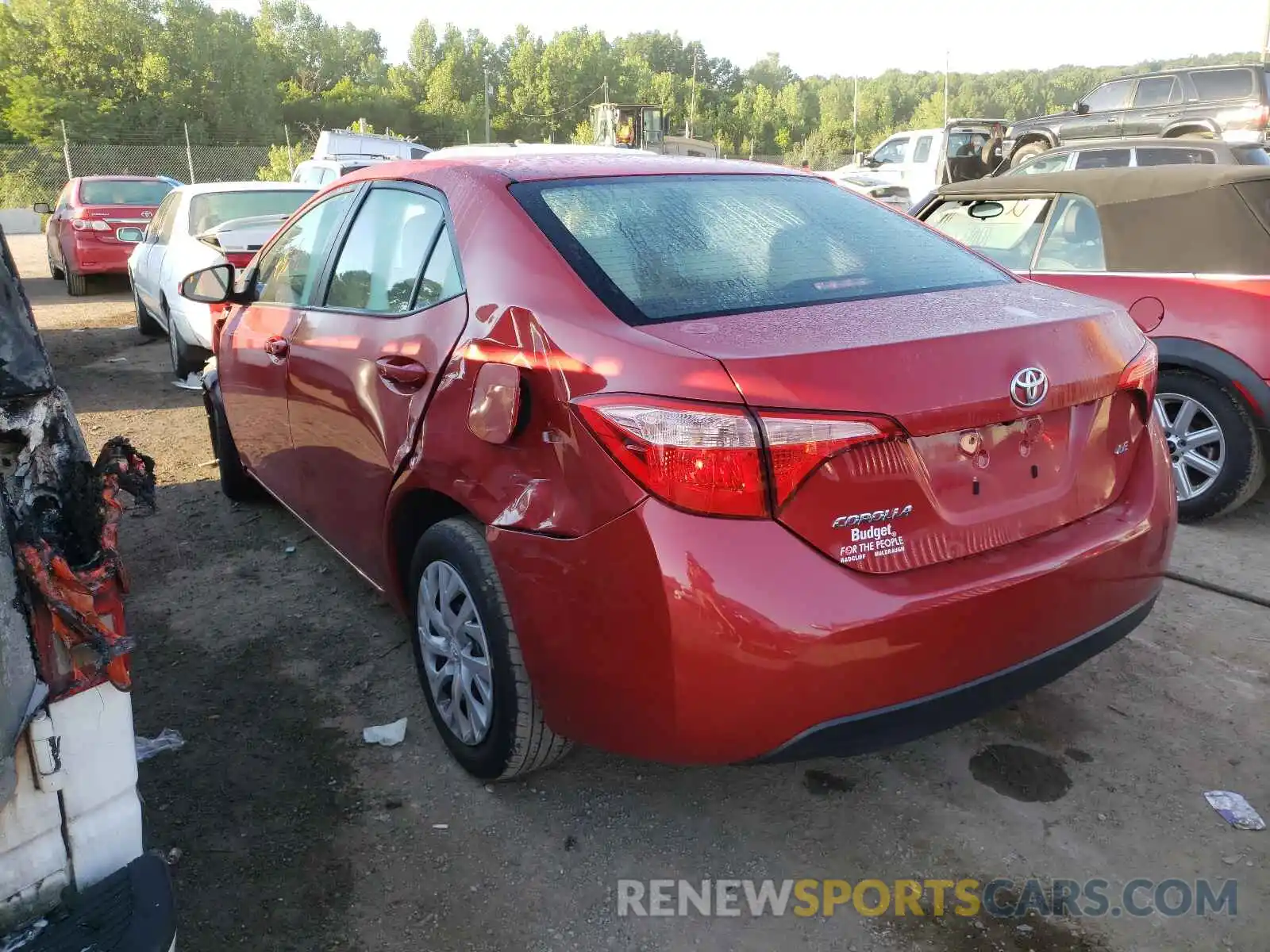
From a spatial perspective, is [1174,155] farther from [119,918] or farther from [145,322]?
[119,918]

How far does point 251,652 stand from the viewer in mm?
3584

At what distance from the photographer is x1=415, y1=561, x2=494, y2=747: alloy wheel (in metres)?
2.58

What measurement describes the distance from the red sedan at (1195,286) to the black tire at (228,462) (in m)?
4.19

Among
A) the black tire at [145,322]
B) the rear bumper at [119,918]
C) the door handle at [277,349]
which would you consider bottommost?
the black tire at [145,322]

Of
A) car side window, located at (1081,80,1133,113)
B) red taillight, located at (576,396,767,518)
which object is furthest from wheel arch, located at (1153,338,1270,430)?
car side window, located at (1081,80,1133,113)

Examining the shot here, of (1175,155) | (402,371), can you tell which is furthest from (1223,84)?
(402,371)

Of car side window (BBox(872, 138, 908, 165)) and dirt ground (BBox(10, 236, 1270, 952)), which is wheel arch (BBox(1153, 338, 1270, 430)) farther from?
car side window (BBox(872, 138, 908, 165))

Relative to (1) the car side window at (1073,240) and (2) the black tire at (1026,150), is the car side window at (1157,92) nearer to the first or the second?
(2) the black tire at (1026,150)

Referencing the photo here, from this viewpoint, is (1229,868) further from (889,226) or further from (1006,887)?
(889,226)

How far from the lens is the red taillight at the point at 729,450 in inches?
74.7

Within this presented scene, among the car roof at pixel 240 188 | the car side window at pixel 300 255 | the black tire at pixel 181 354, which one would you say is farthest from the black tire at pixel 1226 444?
the car roof at pixel 240 188

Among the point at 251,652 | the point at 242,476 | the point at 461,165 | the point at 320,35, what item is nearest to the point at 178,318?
the point at 242,476

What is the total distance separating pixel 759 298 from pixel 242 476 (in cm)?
350

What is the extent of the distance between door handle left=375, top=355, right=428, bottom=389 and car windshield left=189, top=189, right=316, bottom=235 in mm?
5862
